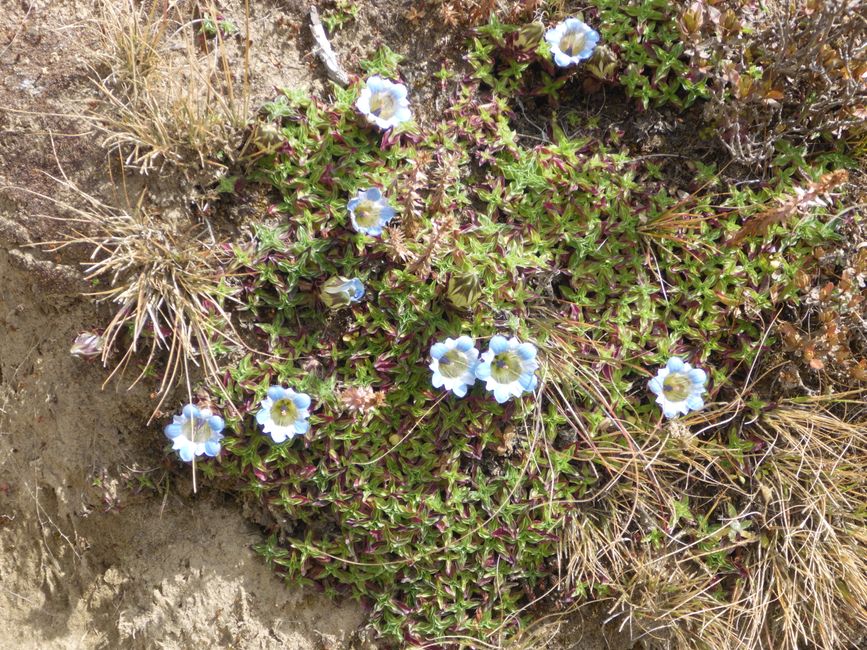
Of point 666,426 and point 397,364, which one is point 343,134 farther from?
point 666,426

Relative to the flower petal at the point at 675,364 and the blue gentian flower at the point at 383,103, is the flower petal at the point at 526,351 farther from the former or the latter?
the blue gentian flower at the point at 383,103

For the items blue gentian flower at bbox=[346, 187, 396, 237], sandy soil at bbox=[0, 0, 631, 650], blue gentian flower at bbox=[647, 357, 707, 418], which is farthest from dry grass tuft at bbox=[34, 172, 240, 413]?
blue gentian flower at bbox=[647, 357, 707, 418]

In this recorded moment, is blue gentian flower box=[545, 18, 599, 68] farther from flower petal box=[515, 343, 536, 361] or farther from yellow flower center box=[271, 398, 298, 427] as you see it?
yellow flower center box=[271, 398, 298, 427]

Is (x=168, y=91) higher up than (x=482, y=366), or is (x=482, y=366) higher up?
(x=168, y=91)

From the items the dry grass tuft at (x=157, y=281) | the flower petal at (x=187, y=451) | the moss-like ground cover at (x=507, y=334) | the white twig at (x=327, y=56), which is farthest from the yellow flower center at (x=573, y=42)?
the flower petal at (x=187, y=451)

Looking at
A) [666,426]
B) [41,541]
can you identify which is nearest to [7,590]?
[41,541]


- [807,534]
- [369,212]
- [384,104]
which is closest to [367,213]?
[369,212]

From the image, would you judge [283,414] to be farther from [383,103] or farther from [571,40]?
[571,40]
